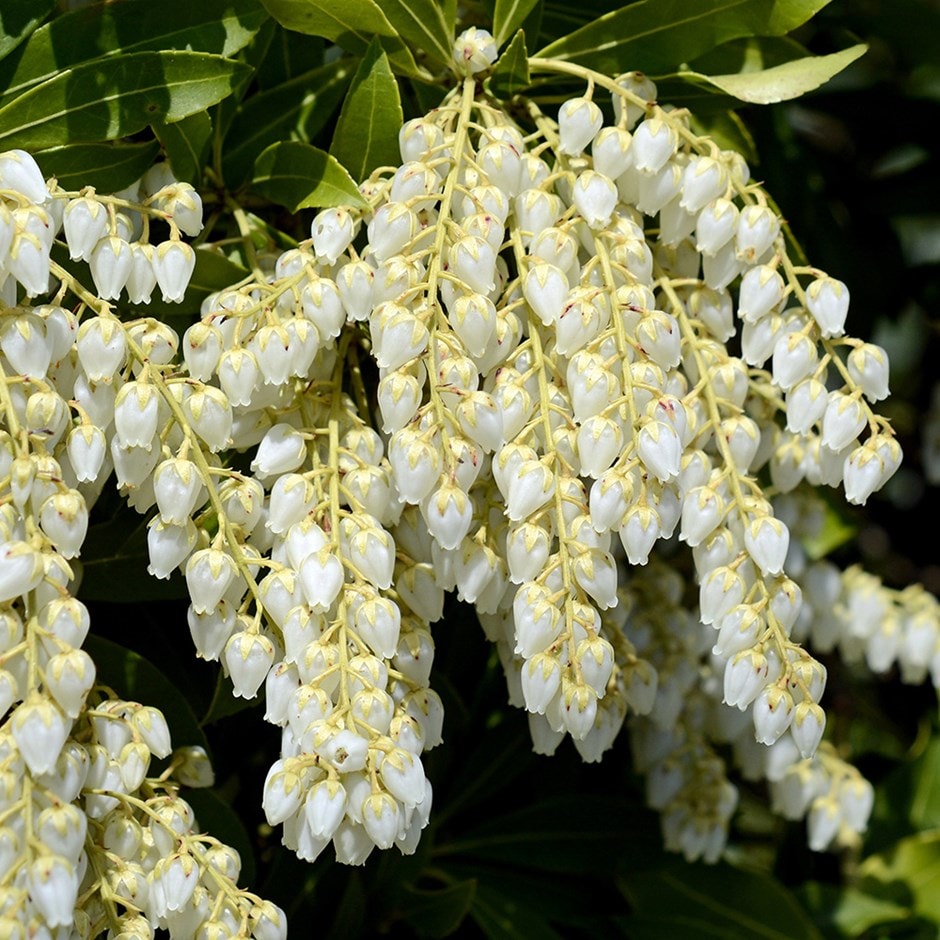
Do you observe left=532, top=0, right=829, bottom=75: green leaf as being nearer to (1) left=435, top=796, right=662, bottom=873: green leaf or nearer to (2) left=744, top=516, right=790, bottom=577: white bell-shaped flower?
(2) left=744, top=516, right=790, bottom=577: white bell-shaped flower

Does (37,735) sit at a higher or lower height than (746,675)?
higher

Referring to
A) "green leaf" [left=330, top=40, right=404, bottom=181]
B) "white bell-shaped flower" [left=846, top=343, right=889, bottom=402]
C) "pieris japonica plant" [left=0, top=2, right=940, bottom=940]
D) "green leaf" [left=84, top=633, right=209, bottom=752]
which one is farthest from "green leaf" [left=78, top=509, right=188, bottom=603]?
"white bell-shaped flower" [left=846, top=343, right=889, bottom=402]

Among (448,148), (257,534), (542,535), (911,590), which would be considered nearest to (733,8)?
(448,148)

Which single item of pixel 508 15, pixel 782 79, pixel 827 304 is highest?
pixel 508 15

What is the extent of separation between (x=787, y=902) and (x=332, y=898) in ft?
2.71

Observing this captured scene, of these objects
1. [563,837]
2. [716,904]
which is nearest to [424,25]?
[563,837]

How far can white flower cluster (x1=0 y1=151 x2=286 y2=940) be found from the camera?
3.71 ft

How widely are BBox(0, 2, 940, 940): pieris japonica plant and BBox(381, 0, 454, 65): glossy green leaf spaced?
0.07 metres

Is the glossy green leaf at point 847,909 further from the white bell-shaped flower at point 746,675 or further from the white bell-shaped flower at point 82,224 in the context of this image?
the white bell-shaped flower at point 82,224

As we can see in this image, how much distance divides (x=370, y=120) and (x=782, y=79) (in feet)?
1.76

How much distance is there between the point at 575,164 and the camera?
1508mm

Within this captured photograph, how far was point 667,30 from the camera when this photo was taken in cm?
168

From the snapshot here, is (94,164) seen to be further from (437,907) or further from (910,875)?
(910,875)

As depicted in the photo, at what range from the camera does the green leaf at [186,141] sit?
154 cm
